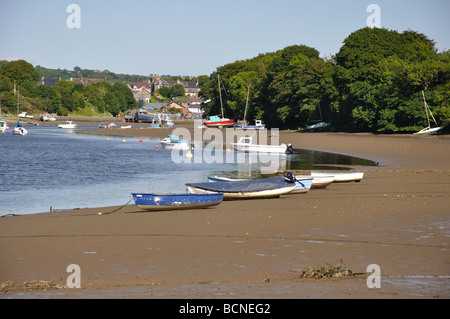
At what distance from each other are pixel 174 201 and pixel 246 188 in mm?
3778

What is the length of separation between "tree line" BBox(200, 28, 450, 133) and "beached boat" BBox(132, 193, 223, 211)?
47.4 metres

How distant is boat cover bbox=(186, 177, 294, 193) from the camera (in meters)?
21.8

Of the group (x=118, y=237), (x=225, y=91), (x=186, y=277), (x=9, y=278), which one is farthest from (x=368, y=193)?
(x=225, y=91)

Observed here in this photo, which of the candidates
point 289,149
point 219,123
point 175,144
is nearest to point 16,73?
point 219,123

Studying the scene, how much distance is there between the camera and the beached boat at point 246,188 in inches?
853

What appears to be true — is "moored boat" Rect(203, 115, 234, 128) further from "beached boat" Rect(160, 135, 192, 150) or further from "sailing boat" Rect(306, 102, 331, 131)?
"beached boat" Rect(160, 135, 192, 150)

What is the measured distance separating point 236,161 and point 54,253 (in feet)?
110

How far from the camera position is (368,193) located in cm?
2314

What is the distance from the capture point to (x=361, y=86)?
7706cm

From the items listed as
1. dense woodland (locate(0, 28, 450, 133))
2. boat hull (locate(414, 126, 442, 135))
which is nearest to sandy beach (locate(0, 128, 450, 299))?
boat hull (locate(414, 126, 442, 135))

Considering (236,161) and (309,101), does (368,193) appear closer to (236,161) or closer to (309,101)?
(236,161)

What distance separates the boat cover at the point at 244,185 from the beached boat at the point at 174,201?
1.81 meters

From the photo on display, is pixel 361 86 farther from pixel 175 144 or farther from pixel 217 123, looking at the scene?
pixel 217 123

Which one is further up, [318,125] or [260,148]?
[318,125]
